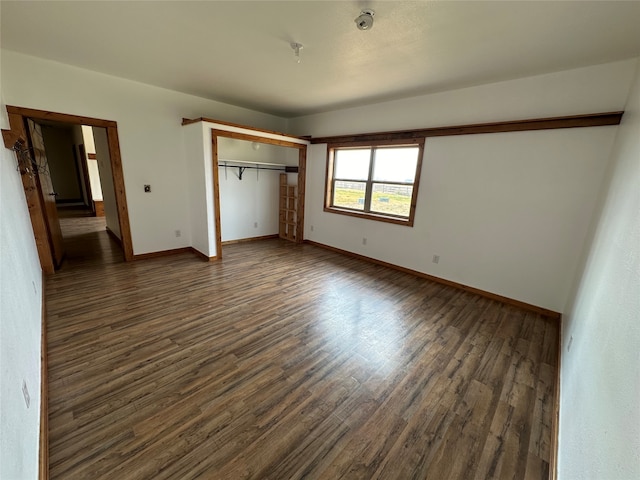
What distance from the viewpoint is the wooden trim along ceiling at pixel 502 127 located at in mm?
2637

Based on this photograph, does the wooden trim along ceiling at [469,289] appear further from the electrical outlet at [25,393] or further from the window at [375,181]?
the electrical outlet at [25,393]

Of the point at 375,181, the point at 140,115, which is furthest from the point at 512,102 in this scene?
the point at 140,115

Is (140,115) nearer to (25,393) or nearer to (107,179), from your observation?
(107,179)

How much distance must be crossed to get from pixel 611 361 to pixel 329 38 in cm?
289

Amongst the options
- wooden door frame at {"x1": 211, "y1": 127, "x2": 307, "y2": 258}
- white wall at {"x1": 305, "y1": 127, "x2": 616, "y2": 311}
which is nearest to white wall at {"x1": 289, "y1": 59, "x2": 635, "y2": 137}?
white wall at {"x1": 305, "y1": 127, "x2": 616, "y2": 311}

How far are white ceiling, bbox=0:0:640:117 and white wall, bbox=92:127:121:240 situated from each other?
5.89 feet

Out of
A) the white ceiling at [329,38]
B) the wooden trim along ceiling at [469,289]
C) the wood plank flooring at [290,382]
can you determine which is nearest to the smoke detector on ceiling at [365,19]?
the white ceiling at [329,38]

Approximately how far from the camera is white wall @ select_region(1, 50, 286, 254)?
323 centimetres

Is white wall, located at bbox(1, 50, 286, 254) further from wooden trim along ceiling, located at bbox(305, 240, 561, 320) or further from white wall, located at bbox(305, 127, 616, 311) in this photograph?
white wall, located at bbox(305, 127, 616, 311)

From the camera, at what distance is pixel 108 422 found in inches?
63.6

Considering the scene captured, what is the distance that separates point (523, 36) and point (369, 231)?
3.15 metres

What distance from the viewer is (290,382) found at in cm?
199

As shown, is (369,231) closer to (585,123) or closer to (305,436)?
(585,123)

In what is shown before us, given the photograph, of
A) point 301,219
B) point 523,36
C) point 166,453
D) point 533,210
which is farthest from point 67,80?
point 533,210
